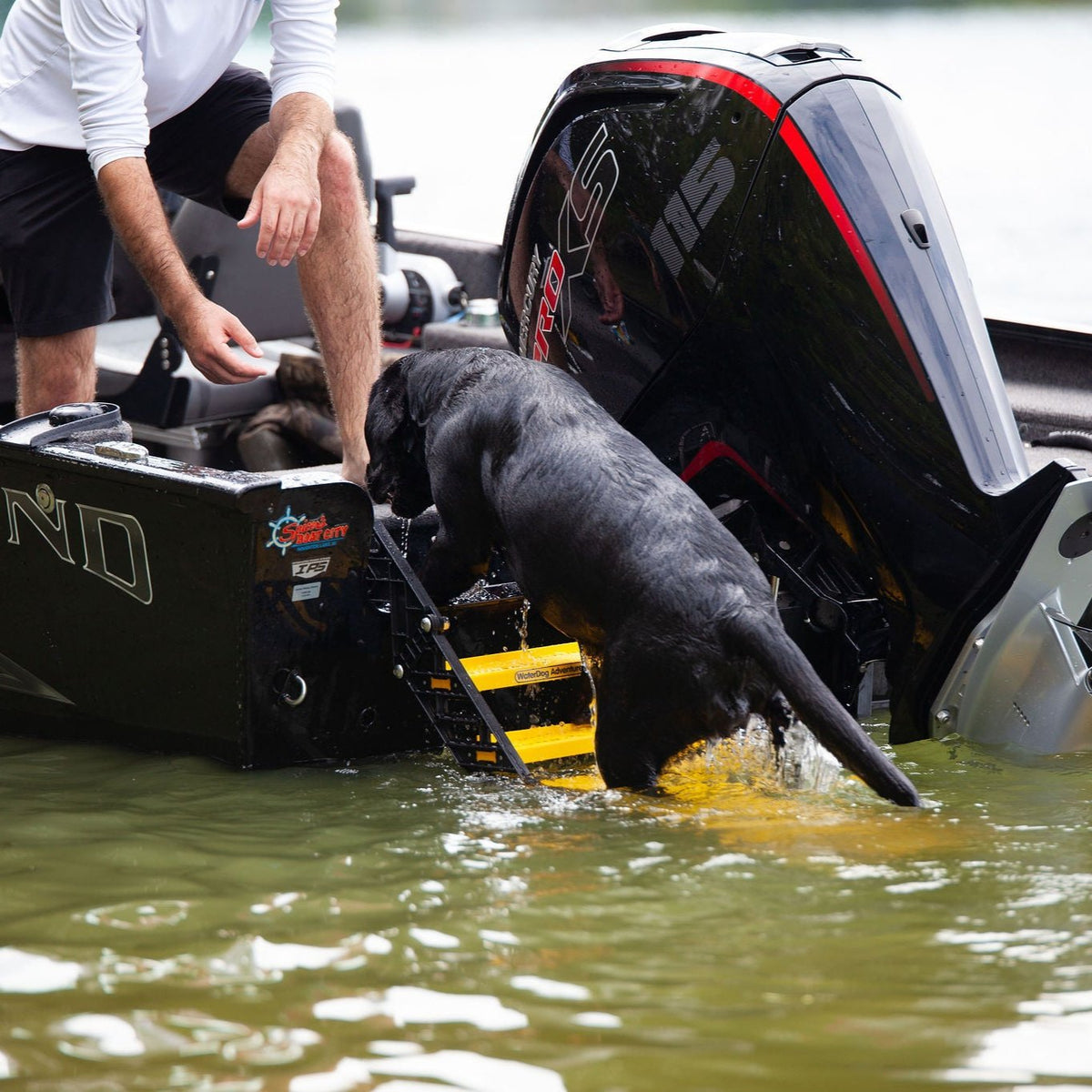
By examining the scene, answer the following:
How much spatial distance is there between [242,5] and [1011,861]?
7.46ft

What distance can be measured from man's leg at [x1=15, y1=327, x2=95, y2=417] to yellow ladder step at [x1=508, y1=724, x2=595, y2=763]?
4.16 feet

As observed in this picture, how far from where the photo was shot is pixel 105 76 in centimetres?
295

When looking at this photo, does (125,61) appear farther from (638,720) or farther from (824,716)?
(824,716)

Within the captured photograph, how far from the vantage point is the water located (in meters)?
1.67

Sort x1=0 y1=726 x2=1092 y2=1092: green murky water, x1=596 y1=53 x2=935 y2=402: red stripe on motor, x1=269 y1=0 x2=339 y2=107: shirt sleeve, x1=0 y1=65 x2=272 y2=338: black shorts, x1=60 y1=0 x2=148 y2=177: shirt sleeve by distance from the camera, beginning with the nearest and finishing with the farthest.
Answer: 1. x1=0 y1=726 x2=1092 y2=1092: green murky water
2. x1=596 y1=53 x2=935 y2=402: red stripe on motor
3. x1=60 y1=0 x2=148 y2=177: shirt sleeve
4. x1=0 y1=65 x2=272 y2=338: black shorts
5. x1=269 y1=0 x2=339 y2=107: shirt sleeve

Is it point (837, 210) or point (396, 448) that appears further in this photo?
point (396, 448)

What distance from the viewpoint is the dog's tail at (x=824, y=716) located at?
2.18m

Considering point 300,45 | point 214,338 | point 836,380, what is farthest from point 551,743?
point 300,45

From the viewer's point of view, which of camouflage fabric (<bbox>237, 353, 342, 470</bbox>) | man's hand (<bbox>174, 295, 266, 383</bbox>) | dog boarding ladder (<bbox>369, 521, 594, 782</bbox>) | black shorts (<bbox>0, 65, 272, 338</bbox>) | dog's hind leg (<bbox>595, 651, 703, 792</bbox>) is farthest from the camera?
camouflage fabric (<bbox>237, 353, 342, 470</bbox>)

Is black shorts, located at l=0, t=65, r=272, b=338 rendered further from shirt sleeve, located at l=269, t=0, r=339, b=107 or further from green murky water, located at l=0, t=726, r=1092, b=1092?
green murky water, located at l=0, t=726, r=1092, b=1092

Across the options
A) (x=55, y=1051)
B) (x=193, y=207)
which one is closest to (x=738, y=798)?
(x=55, y=1051)

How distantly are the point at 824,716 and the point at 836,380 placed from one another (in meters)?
0.57

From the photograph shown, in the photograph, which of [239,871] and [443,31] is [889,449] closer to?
[239,871]

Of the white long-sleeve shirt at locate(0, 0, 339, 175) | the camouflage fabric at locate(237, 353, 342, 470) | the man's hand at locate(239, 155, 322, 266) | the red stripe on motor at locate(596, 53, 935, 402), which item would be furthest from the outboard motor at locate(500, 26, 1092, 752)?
the camouflage fabric at locate(237, 353, 342, 470)
